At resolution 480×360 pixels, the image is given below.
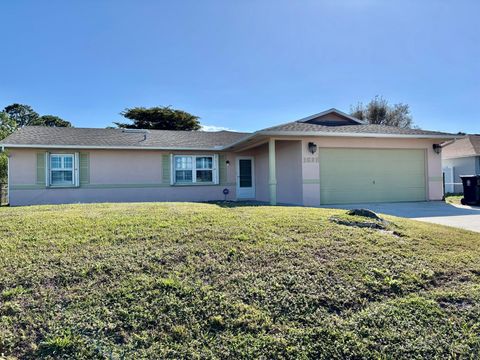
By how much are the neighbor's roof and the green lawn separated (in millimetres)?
20843

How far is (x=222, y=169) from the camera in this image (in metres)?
16.1

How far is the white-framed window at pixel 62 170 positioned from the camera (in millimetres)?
14094

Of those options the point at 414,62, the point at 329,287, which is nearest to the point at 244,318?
the point at 329,287

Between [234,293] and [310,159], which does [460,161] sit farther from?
[234,293]

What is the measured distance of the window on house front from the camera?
46.3 feet

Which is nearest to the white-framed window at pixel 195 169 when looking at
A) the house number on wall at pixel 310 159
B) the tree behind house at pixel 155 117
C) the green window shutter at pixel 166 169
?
the green window shutter at pixel 166 169

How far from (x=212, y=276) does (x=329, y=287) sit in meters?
1.40

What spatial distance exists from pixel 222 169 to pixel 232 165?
59cm

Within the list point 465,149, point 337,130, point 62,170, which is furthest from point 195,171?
point 465,149

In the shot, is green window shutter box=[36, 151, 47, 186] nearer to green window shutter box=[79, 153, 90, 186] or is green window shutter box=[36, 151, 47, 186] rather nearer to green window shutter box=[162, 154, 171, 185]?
green window shutter box=[79, 153, 90, 186]

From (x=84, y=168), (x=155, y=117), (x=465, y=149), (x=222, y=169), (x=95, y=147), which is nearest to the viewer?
(x=95, y=147)

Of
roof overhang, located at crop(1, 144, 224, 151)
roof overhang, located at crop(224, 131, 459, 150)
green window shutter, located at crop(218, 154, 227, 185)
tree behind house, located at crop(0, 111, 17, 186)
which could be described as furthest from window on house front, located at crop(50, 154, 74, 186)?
tree behind house, located at crop(0, 111, 17, 186)

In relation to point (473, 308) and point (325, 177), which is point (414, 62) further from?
point (473, 308)

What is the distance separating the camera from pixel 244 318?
3301 mm
